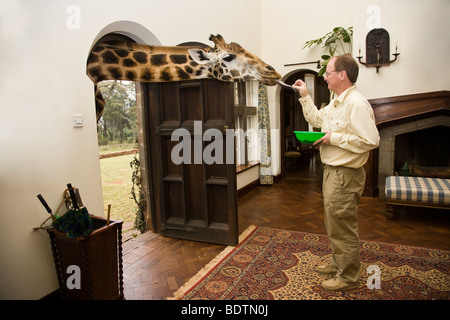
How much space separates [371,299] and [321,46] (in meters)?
4.88

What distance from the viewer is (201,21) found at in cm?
418

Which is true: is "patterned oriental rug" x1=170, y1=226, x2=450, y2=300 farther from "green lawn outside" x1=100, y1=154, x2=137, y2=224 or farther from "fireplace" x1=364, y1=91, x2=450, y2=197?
"fireplace" x1=364, y1=91, x2=450, y2=197

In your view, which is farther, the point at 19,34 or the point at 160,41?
the point at 160,41

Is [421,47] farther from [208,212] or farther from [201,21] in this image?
[208,212]

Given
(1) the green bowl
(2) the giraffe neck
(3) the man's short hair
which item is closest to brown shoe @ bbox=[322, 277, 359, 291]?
(1) the green bowl

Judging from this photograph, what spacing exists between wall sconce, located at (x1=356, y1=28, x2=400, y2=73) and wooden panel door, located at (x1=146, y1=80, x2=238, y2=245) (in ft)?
10.4

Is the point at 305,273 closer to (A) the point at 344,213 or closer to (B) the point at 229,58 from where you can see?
(A) the point at 344,213

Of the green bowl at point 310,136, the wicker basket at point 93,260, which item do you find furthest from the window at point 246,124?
the wicker basket at point 93,260

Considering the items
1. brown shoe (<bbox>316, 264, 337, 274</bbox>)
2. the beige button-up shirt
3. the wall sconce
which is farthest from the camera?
the wall sconce

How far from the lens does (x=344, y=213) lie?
93.0 inches

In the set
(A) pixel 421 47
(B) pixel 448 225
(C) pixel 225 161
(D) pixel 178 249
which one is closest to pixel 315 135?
(C) pixel 225 161

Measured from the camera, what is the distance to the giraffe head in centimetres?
326

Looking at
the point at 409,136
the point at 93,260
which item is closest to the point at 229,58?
the point at 93,260

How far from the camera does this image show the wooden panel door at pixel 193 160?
136 inches
